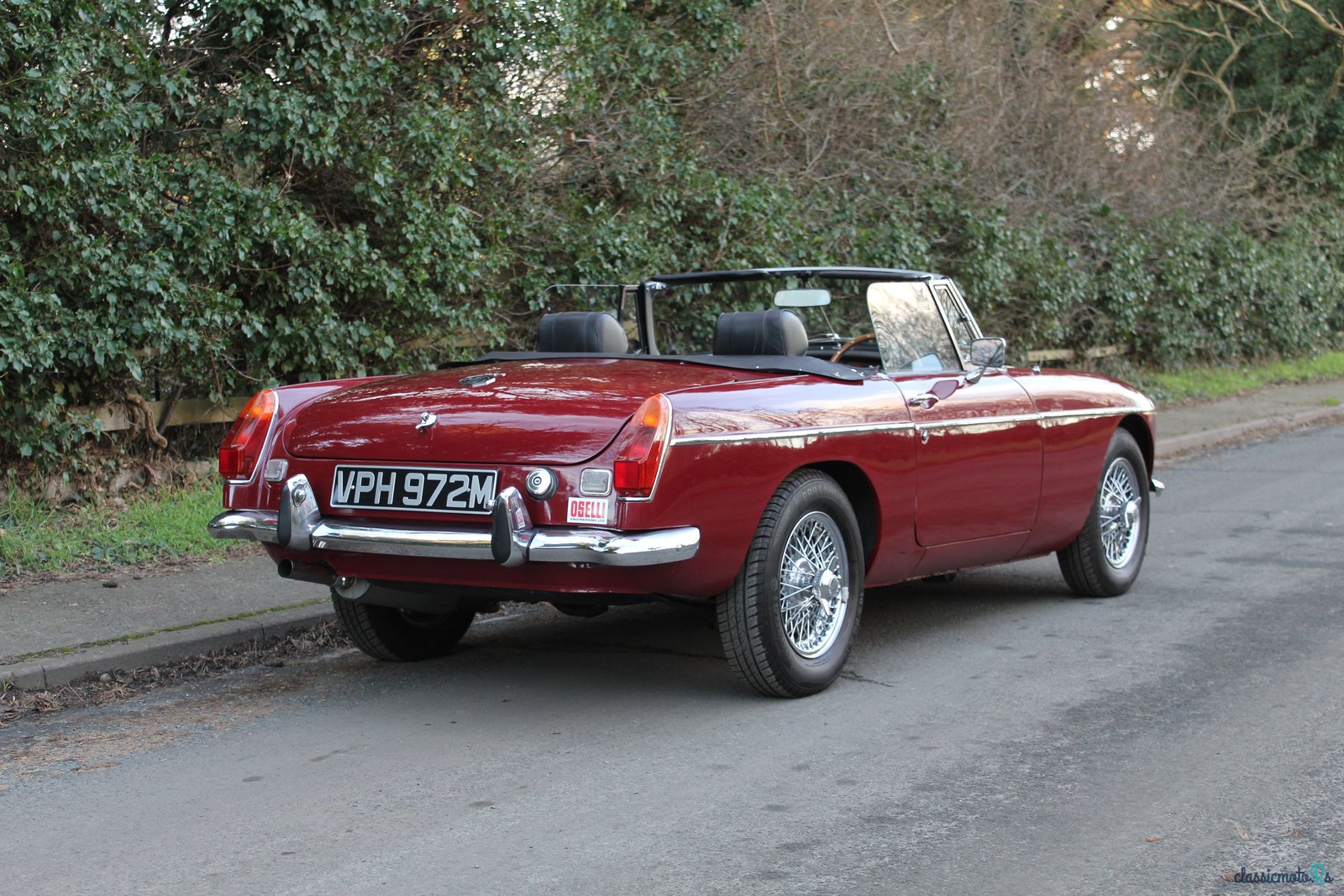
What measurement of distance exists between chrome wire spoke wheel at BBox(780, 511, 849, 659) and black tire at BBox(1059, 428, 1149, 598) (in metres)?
2.14

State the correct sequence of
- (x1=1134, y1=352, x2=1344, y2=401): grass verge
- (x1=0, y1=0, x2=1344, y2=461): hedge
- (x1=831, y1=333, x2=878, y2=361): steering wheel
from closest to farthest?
(x1=831, y1=333, x2=878, y2=361): steering wheel → (x1=0, y1=0, x2=1344, y2=461): hedge → (x1=1134, y1=352, x2=1344, y2=401): grass verge

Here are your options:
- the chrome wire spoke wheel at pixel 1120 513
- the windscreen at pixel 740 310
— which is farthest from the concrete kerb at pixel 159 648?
the chrome wire spoke wheel at pixel 1120 513

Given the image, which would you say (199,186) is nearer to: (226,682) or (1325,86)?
(226,682)

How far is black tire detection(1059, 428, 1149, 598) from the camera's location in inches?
288

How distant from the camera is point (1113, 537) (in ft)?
24.7

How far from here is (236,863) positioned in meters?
3.86

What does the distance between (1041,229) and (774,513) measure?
13496 millimetres

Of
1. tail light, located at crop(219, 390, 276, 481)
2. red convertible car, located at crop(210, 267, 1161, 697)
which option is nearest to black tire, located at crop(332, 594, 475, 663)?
red convertible car, located at crop(210, 267, 1161, 697)

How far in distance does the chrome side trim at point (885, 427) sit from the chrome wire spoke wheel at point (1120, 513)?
323 millimetres

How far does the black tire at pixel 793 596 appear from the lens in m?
5.19

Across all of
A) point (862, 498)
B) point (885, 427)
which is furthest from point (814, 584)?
point (885, 427)

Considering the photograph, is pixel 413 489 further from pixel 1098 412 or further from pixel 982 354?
pixel 1098 412

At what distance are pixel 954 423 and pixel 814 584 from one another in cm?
116

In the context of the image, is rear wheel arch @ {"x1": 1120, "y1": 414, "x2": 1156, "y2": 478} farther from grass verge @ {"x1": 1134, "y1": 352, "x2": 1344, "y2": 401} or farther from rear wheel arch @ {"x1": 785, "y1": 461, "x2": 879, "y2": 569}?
grass verge @ {"x1": 1134, "y1": 352, "x2": 1344, "y2": 401}
